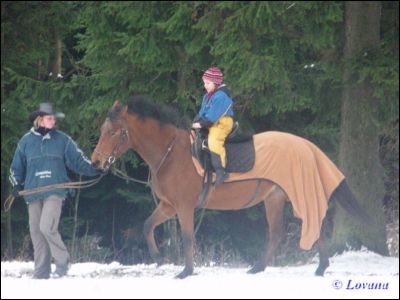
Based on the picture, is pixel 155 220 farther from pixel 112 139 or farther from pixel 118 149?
pixel 112 139

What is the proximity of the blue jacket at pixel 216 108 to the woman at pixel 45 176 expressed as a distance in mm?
1353

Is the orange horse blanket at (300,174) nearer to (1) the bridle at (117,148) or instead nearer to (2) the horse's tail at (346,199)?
(2) the horse's tail at (346,199)

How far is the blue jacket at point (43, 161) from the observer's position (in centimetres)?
1079

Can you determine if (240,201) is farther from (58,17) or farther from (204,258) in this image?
(58,17)

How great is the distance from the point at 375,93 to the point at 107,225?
8.79 meters

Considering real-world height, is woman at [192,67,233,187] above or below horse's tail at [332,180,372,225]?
above

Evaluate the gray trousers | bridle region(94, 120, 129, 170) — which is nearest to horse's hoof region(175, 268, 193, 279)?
the gray trousers

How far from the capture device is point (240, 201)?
38.0ft

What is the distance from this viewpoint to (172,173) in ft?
36.7

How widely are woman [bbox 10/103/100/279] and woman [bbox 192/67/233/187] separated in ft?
4.37

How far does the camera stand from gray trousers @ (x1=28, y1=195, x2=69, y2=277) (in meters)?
10.7

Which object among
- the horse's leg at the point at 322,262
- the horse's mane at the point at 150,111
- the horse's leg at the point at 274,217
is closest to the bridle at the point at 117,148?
the horse's mane at the point at 150,111

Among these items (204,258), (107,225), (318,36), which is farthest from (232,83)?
(107,225)

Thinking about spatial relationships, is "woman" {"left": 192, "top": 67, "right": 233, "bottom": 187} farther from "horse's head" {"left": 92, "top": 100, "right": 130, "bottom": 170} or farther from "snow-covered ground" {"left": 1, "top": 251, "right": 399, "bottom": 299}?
"snow-covered ground" {"left": 1, "top": 251, "right": 399, "bottom": 299}
